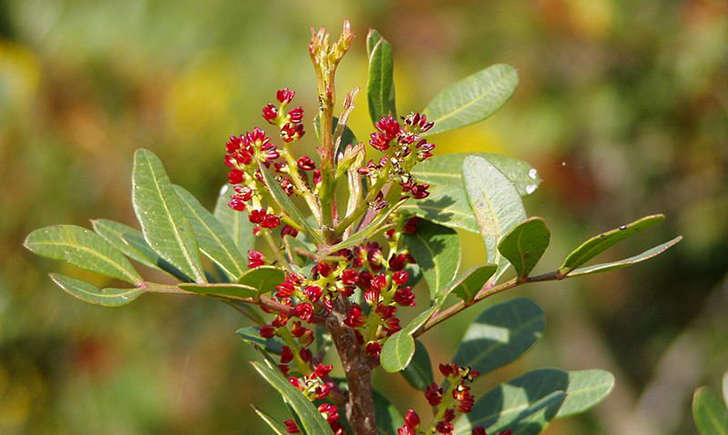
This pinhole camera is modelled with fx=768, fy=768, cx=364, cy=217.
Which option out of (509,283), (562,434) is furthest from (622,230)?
(562,434)

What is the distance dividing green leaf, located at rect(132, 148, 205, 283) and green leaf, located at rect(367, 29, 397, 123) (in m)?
0.19

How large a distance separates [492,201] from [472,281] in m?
0.08

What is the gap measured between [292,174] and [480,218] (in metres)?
0.16

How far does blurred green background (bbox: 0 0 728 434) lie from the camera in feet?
7.35

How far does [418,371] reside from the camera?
2.46ft

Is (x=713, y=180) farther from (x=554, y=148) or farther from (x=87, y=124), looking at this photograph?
(x=87, y=124)

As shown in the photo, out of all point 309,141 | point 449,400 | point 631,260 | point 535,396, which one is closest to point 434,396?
point 449,400

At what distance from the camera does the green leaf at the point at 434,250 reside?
26.9 inches

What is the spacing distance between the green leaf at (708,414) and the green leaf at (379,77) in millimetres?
392

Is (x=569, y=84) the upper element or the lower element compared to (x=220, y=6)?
lower

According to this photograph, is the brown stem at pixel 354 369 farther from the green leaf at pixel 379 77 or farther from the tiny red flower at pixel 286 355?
the green leaf at pixel 379 77

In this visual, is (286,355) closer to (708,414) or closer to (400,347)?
(400,347)

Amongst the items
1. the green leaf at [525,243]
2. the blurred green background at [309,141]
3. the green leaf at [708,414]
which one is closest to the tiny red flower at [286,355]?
the green leaf at [525,243]

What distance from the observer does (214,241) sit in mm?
696
